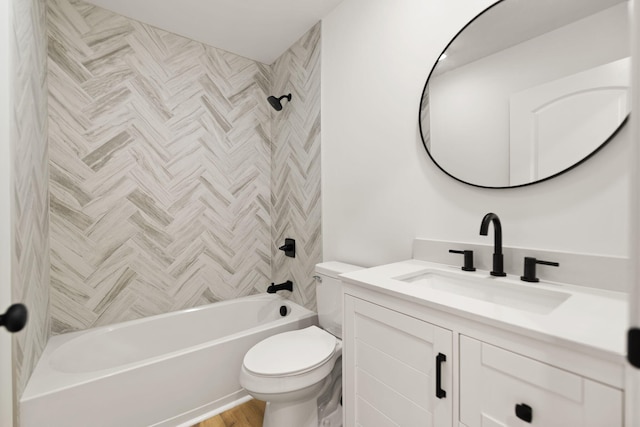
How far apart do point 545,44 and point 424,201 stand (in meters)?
0.74

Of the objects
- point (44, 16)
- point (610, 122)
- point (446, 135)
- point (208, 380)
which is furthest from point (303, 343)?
point (44, 16)

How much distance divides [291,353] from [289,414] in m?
0.28

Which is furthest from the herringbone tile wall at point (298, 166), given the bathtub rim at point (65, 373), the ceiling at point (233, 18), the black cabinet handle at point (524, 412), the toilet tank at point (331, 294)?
the black cabinet handle at point (524, 412)

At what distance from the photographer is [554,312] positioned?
718mm

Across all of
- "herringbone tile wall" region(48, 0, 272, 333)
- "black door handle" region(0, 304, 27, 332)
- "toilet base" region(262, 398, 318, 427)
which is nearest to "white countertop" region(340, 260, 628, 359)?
"toilet base" region(262, 398, 318, 427)

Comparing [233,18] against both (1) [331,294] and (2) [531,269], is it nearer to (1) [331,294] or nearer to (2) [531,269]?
(1) [331,294]

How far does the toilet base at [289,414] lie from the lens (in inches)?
53.2

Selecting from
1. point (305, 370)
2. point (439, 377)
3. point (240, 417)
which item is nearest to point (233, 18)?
point (305, 370)

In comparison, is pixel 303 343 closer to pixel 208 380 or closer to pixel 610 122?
pixel 208 380

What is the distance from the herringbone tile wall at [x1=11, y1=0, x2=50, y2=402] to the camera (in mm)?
1030

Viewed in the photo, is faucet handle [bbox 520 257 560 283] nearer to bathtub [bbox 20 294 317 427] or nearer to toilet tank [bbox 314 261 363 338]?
toilet tank [bbox 314 261 363 338]

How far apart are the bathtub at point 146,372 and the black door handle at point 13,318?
103 cm

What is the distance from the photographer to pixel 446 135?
1307 millimetres

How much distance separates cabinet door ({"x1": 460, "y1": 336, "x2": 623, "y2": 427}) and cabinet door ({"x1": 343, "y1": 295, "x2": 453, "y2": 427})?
2.4 inches
